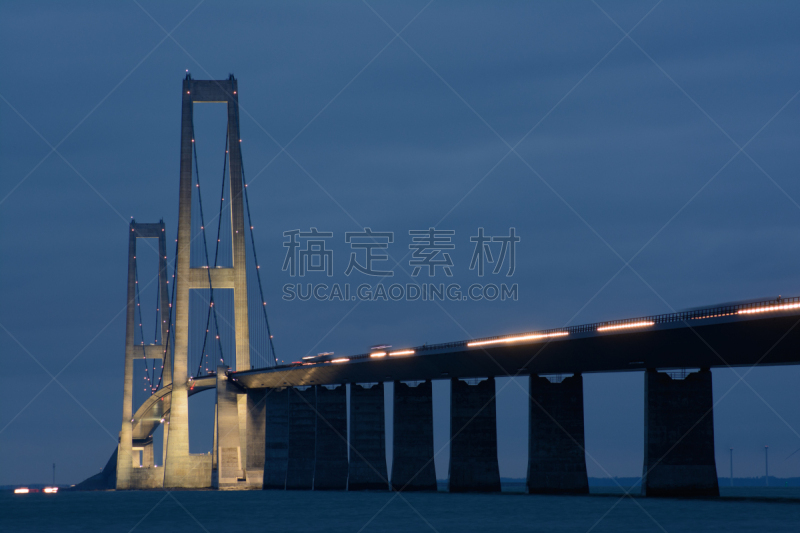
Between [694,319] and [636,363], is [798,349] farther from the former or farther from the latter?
[636,363]

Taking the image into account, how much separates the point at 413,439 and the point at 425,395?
3.78 metres

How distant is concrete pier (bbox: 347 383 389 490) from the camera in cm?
9731

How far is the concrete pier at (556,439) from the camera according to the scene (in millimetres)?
77375

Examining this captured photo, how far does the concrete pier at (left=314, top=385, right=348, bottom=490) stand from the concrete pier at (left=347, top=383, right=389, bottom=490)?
4335 millimetres

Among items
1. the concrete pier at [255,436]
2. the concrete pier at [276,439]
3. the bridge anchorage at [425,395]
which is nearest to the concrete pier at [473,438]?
Result: the bridge anchorage at [425,395]

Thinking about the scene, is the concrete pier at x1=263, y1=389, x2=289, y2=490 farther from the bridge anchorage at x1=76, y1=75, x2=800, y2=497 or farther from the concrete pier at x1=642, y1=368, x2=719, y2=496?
the concrete pier at x1=642, y1=368, x2=719, y2=496

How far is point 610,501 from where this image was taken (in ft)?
258

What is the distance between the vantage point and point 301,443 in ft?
355

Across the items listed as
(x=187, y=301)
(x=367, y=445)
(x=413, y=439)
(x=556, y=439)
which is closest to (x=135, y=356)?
(x=187, y=301)

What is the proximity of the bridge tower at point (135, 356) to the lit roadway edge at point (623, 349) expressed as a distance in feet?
148

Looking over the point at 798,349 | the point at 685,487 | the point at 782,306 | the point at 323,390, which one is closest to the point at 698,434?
the point at 685,487

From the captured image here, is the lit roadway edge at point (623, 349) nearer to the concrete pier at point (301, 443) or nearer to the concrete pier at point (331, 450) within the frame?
the concrete pier at point (331, 450)

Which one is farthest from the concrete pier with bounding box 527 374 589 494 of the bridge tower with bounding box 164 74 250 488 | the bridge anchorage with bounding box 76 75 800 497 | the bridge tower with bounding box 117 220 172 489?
the bridge tower with bounding box 117 220 172 489

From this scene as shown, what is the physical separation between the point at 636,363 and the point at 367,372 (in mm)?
30632
